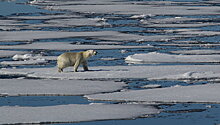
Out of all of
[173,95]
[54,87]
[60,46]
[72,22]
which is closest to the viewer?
[173,95]

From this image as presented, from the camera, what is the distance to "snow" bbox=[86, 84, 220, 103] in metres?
Answer: 7.74

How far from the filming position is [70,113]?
7027 millimetres

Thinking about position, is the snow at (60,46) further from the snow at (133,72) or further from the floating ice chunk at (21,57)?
→ the snow at (133,72)

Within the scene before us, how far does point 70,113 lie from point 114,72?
10.2 ft

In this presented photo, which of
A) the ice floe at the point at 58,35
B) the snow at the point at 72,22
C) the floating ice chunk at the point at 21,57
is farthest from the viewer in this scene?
the snow at the point at 72,22

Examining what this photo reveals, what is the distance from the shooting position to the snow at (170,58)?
11500mm

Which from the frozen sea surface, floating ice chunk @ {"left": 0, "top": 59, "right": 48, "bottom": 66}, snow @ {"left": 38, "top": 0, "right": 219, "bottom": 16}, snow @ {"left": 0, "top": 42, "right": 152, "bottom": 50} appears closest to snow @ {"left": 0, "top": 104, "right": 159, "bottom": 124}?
the frozen sea surface

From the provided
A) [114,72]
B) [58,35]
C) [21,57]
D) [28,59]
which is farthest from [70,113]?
[58,35]

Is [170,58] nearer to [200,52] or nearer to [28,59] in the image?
[200,52]

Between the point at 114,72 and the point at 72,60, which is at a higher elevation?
the point at 72,60

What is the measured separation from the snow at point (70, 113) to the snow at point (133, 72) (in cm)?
227

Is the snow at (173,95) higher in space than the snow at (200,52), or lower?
higher

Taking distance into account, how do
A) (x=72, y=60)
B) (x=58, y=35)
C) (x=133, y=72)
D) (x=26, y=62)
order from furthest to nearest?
1. (x=58, y=35)
2. (x=26, y=62)
3. (x=72, y=60)
4. (x=133, y=72)

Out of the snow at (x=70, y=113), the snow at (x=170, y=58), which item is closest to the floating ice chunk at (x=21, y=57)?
the snow at (x=170, y=58)
